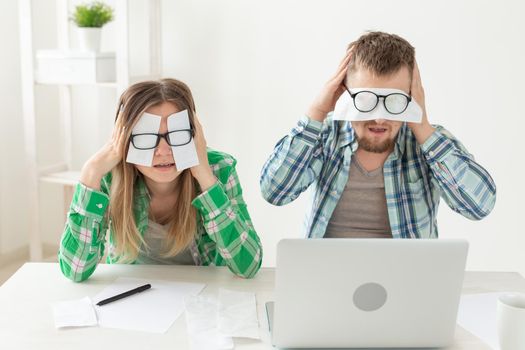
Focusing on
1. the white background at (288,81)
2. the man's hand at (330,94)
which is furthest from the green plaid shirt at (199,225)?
the white background at (288,81)

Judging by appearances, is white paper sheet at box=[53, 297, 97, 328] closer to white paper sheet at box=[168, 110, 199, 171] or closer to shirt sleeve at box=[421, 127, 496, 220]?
white paper sheet at box=[168, 110, 199, 171]

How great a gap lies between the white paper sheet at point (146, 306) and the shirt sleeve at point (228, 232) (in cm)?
12

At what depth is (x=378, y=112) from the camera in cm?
159

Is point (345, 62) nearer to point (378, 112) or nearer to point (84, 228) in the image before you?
point (378, 112)

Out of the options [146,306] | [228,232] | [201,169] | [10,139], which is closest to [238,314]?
[146,306]

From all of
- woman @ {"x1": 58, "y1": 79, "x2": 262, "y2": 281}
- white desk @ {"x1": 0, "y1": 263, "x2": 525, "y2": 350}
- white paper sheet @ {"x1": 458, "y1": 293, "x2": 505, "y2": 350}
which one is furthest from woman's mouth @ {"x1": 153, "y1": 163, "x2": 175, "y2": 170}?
white paper sheet @ {"x1": 458, "y1": 293, "x2": 505, "y2": 350}

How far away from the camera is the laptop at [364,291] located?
45.9 inches

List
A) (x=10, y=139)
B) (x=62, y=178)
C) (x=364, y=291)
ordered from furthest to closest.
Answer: (x=10, y=139) < (x=62, y=178) < (x=364, y=291)

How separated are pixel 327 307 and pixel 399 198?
67cm

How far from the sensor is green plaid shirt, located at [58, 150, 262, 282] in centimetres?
159

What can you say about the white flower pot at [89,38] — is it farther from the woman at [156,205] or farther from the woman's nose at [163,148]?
the woman's nose at [163,148]

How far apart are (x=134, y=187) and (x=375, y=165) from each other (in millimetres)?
666

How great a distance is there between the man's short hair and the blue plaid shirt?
0.67 ft

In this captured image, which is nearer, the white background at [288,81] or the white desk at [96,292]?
the white desk at [96,292]
